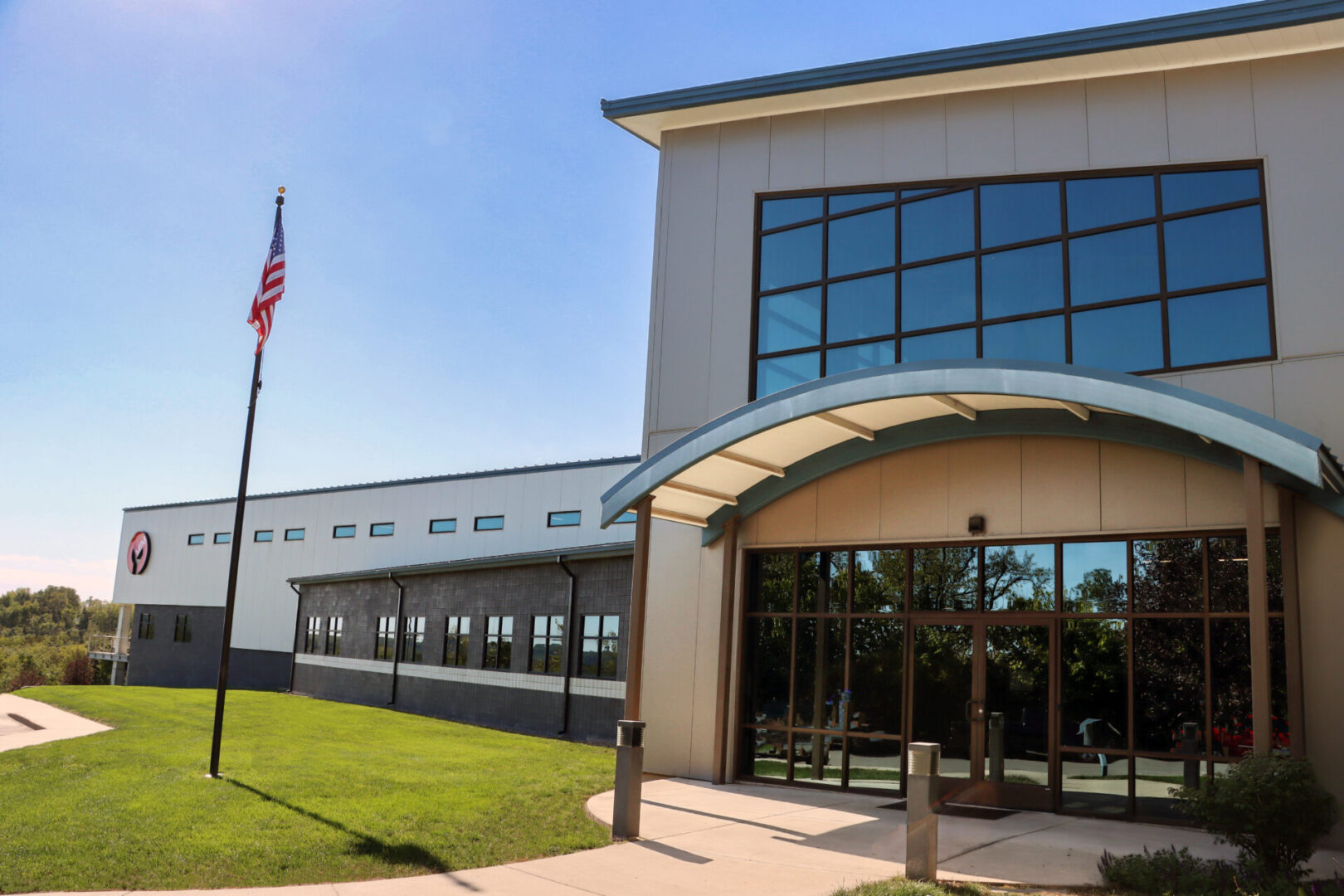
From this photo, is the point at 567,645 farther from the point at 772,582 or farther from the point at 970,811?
the point at 970,811

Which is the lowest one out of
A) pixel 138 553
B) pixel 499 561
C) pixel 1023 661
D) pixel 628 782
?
pixel 628 782

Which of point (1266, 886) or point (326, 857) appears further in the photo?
point (326, 857)

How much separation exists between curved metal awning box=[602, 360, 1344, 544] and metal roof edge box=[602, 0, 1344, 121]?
172 inches

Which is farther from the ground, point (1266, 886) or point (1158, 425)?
point (1158, 425)

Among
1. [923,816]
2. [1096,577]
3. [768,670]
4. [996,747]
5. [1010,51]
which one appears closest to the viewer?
[923,816]

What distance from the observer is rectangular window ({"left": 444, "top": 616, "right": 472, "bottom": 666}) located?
955 inches

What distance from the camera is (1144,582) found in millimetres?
11312

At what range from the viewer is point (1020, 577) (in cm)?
1217

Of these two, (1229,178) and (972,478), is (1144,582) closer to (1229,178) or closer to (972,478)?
(972,478)

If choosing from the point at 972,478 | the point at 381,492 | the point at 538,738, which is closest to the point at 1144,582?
the point at 972,478

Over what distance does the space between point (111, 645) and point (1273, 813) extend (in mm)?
55060

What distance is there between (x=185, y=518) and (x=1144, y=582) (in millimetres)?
43470

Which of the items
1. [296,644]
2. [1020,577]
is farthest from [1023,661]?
[296,644]

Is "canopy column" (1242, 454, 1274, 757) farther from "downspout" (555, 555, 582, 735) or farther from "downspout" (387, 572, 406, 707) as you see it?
"downspout" (387, 572, 406, 707)
